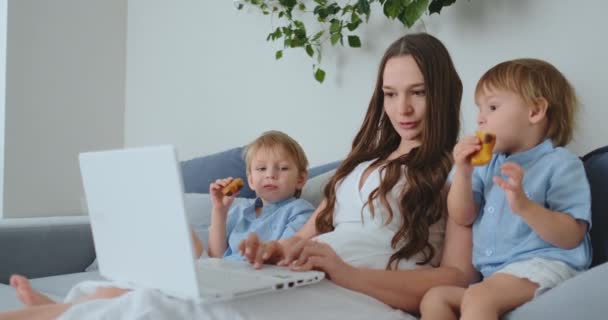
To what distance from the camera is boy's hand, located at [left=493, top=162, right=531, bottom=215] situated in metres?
0.95

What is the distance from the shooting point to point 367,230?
4.08 ft

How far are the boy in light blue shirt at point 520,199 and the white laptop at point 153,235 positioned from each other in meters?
0.30

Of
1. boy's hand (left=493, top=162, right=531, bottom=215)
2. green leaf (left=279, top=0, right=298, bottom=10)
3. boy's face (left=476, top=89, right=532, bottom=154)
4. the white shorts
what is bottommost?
the white shorts

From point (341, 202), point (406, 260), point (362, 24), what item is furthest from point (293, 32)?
point (406, 260)

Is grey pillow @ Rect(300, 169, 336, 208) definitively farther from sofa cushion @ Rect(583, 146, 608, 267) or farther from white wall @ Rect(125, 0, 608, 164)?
sofa cushion @ Rect(583, 146, 608, 267)

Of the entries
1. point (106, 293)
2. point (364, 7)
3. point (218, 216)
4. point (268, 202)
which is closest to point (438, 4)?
point (364, 7)

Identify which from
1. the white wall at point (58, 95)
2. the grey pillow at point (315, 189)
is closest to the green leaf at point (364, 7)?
the grey pillow at point (315, 189)

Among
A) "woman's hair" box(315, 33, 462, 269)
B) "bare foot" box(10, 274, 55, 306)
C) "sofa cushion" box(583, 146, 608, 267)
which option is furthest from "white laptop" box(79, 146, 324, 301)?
"sofa cushion" box(583, 146, 608, 267)

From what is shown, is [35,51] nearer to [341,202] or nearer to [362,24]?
[362,24]

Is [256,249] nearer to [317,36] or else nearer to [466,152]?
[466,152]

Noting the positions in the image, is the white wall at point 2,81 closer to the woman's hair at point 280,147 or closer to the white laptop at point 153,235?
the woman's hair at point 280,147

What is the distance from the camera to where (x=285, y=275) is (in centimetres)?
98

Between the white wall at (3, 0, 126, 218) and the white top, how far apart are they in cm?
227

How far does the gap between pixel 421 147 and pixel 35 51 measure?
249 centimetres
